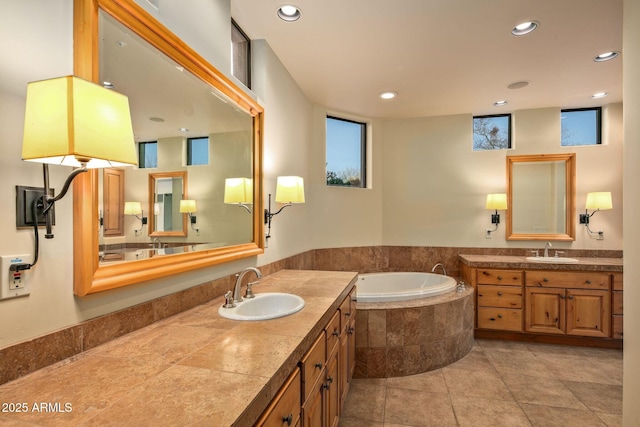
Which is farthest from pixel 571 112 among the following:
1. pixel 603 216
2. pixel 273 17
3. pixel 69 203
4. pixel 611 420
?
pixel 69 203

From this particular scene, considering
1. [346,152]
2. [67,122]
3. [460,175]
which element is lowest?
[67,122]

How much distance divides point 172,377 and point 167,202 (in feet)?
2.75

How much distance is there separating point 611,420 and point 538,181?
2.64m

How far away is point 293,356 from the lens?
1.06 metres

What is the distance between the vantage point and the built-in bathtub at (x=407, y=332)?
2586 millimetres

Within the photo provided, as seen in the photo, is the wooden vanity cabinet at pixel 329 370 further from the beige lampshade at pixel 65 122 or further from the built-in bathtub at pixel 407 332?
the beige lampshade at pixel 65 122

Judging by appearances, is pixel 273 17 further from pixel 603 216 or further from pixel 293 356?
pixel 603 216

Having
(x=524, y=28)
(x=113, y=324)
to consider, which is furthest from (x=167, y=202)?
(x=524, y=28)

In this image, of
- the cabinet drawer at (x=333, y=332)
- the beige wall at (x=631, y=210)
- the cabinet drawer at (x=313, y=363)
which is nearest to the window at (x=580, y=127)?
the beige wall at (x=631, y=210)

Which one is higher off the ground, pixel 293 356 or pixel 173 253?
pixel 173 253

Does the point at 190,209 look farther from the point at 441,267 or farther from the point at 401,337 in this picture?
the point at 441,267

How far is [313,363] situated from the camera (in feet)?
4.33

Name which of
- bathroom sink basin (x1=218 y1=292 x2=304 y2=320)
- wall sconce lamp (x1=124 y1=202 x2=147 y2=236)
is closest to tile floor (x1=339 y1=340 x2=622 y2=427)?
bathroom sink basin (x1=218 y1=292 x2=304 y2=320)

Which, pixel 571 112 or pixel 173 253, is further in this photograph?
pixel 571 112
